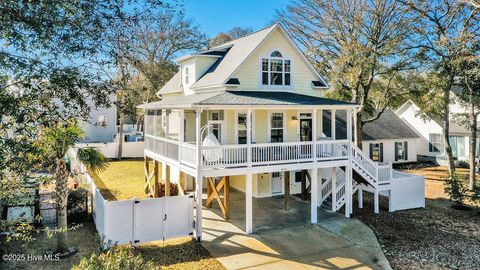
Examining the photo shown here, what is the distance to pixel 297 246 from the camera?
12.5 metres

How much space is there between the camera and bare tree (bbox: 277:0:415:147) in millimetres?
23703

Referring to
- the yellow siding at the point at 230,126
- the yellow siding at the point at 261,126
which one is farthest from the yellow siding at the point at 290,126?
the yellow siding at the point at 230,126

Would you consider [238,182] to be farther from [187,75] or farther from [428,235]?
[428,235]

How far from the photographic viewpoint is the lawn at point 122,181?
19.6 metres

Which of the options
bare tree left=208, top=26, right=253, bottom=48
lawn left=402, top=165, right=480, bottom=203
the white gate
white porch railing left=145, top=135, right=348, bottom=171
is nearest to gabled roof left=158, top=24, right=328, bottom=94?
white porch railing left=145, top=135, right=348, bottom=171

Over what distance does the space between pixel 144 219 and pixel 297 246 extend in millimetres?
5560

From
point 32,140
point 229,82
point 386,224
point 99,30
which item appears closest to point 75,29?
point 99,30

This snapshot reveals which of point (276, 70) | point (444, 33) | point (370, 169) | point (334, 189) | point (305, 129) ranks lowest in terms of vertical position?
point (334, 189)

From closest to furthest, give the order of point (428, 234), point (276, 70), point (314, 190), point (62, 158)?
point (62, 158) → point (428, 234) → point (314, 190) → point (276, 70)

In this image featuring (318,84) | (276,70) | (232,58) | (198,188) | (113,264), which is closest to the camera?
(113,264)

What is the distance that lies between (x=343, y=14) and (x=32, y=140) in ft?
77.6

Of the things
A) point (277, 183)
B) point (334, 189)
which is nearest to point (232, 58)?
point (277, 183)

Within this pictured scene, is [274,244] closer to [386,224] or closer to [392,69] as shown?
[386,224]

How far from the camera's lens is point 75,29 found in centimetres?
701
